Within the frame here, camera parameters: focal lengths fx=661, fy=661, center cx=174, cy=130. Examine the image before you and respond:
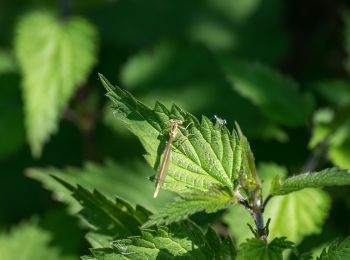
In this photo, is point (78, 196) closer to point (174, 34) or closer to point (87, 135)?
point (87, 135)

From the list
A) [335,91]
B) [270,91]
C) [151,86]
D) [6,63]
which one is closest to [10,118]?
[6,63]

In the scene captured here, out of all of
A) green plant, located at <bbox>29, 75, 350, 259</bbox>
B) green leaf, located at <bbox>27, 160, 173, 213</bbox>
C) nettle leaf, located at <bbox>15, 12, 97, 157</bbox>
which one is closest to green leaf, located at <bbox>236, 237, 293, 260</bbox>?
green plant, located at <bbox>29, 75, 350, 259</bbox>

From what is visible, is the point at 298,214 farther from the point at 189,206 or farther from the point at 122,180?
the point at 122,180

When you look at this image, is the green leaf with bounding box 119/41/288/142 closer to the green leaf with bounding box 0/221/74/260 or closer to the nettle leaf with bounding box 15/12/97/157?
the nettle leaf with bounding box 15/12/97/157

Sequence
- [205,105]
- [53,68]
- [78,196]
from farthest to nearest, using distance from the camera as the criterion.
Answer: [205,105] → [53,68] → [78,196]

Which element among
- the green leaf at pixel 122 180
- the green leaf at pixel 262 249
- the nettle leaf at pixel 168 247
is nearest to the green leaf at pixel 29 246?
the green leaf at pixel 122 180

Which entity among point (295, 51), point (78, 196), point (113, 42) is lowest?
point (78, 196)

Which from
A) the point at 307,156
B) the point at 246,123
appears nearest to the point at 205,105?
the point at 246,123

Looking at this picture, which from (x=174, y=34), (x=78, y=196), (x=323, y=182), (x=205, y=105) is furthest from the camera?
(x=174, y=34)
